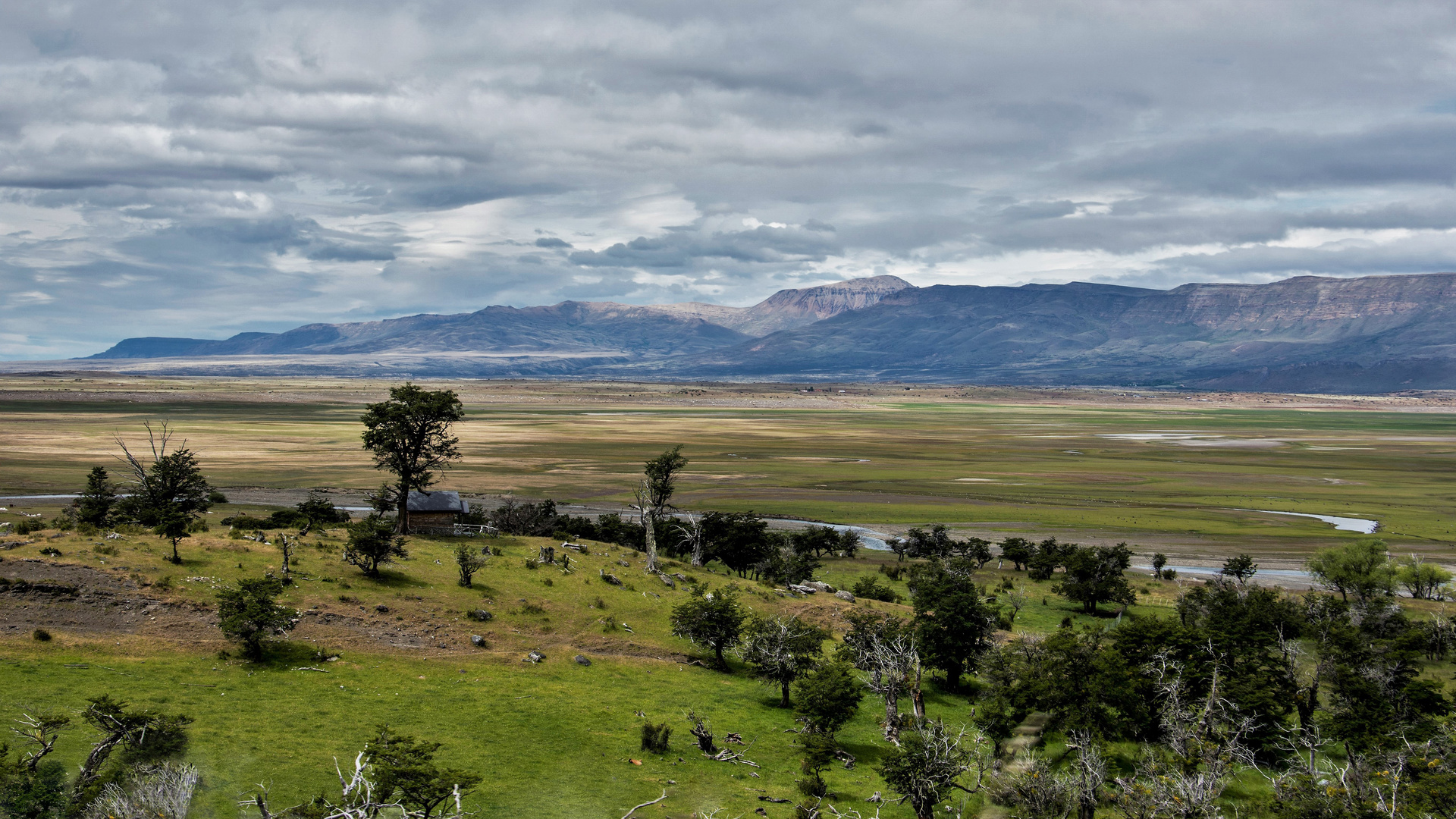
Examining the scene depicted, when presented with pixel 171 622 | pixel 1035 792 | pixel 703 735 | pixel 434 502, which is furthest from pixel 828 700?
pixel 434 502

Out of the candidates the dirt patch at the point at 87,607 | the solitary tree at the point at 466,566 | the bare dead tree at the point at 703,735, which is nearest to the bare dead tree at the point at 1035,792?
the bare dead tree at the point at 703,735

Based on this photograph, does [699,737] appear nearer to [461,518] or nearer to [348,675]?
[348,675]

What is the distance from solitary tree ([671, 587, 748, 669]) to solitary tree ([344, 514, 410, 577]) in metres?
15.4

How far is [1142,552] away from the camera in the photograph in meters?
78.3

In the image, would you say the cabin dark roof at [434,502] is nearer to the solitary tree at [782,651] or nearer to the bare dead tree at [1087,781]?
the solitary tree at [782,651]

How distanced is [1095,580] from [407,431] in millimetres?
45988

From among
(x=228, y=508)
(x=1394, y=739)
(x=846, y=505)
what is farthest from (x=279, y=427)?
(x=1394, y=739)

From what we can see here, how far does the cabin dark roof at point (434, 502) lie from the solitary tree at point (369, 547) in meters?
11.7

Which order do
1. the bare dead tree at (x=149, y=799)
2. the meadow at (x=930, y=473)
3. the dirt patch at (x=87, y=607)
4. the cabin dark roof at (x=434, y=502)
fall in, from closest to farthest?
the bare dead tree at (x=149, y=799) < the dirt patch at (x=87, y=607) < the cabin dark roof at (x=434, y=502) < the meadow at (x=930, y=473)

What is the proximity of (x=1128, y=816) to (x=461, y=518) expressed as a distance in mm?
51561

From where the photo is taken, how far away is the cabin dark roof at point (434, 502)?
6150 cm

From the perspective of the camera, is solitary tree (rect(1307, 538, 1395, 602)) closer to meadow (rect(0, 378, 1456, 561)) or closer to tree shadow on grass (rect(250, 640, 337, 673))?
meadow (rect(0, 378, 1456, 561))

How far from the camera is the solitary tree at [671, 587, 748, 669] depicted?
4481 centimetres

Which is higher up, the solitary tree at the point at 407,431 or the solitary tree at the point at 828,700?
the solitary tree at the point at 407,431
